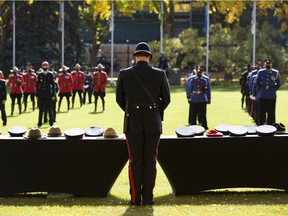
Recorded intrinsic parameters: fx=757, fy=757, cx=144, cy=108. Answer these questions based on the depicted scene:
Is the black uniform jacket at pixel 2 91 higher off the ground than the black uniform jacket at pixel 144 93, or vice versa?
the black uniform jacket at pixel 144 93

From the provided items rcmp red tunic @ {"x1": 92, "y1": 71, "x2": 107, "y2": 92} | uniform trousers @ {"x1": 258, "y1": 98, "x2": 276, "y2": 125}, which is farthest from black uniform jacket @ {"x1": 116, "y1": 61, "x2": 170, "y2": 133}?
rcmp red tunic @ {"x1": 92, "y1": 71, "x2": 107, "y2": 92}

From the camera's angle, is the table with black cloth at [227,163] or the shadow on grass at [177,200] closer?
the shadow on grass at [177,200]

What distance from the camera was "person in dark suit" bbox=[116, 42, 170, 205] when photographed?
8.81 meters

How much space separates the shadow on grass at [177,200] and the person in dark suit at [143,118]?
37 cm

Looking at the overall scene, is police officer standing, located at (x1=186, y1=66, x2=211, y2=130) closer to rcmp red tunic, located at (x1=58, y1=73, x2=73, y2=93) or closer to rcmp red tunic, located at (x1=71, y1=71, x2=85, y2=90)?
rcmp red tunic, located at (x1=58, y1=73, x2=73, y2=93)

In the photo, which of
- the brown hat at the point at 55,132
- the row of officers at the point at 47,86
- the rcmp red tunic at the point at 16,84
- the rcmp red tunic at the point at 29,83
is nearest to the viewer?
the brown hat at the point at 55,132

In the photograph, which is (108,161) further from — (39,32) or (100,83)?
(39,32)

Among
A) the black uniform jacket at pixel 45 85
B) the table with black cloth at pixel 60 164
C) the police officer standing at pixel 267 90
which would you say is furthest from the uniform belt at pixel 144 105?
the black uniform jacket at pixel 45 85

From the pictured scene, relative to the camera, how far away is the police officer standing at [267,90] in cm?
1794

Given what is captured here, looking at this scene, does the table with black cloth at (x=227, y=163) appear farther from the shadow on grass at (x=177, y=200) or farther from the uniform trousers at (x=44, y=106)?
the uniform trousers at (x=44, y=106)

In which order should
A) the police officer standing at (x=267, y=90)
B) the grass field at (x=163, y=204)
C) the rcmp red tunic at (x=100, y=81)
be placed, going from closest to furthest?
1. the grass field at (x=163, y=204)
2. the police officer standing at (x=267, y=90)
3. the rcmp red tunic at (x=100, y=81)

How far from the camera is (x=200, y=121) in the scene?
1986 centimetres

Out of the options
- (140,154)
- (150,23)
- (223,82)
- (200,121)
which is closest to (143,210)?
(140,154)

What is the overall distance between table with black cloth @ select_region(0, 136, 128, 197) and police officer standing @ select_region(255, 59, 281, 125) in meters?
9.09
